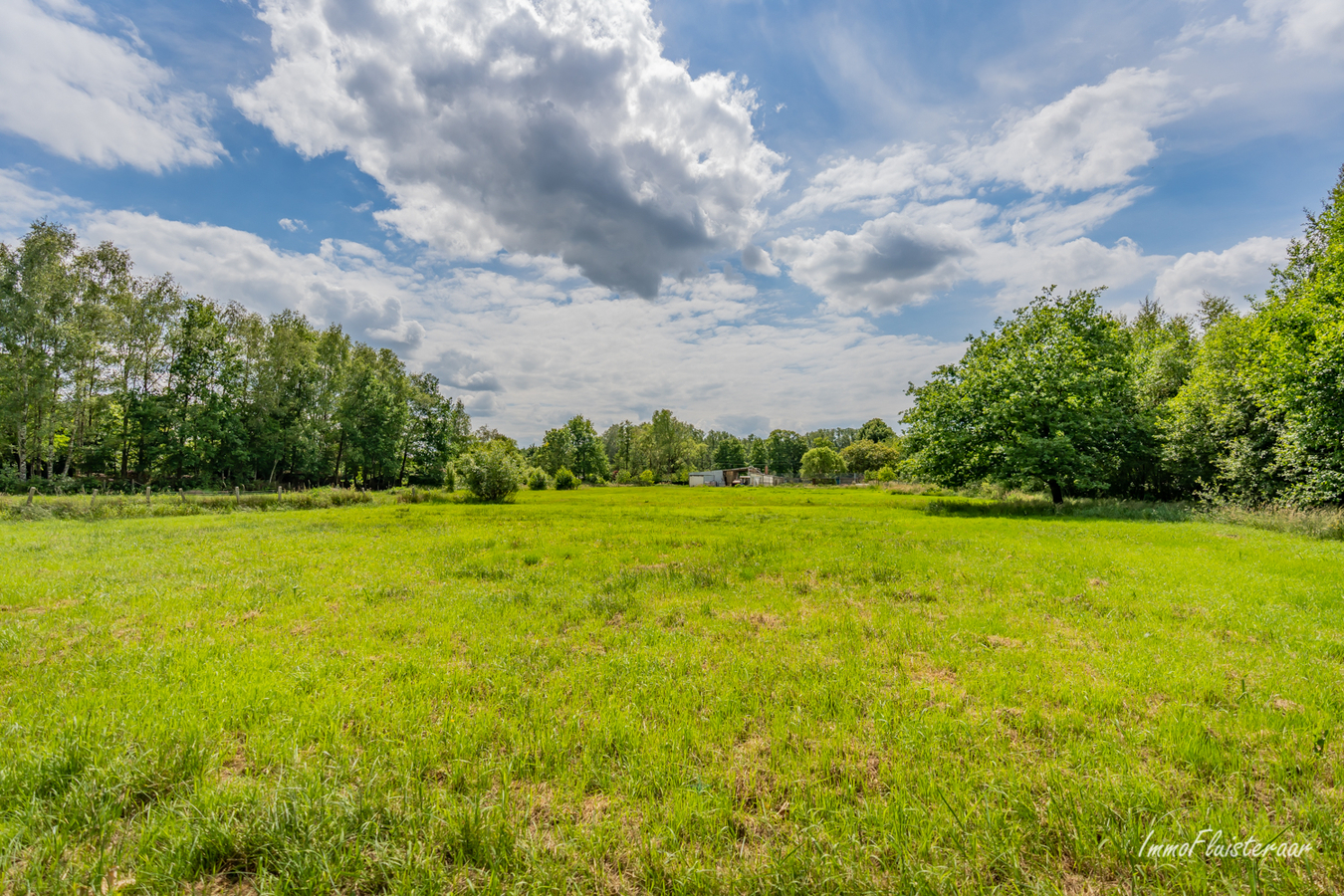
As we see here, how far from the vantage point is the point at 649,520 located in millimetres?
28047

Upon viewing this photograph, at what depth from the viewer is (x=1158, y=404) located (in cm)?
3825

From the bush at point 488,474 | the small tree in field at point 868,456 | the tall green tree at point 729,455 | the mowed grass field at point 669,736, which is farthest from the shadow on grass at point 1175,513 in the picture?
the tall green tree at point 729,455

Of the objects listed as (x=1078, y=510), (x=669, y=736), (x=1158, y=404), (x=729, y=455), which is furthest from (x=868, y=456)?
(x=669, y=736)

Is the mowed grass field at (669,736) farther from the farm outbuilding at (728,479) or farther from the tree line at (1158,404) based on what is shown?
the farm outbuilding at (728,479)

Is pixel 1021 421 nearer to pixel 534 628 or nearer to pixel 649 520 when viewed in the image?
pixel 649 520

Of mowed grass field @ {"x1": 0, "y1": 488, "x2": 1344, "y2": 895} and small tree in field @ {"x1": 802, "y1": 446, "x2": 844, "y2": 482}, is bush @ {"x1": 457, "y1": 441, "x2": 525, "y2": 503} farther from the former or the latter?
small tree in field @ {"x1": 802, "y1": 446, "x2": 844, "y2": 482}

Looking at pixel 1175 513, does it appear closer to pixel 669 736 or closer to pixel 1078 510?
pixel 1078 510

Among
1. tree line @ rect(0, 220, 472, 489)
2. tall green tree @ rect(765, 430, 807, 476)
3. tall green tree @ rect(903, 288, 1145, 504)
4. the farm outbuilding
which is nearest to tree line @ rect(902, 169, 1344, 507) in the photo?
tall green tree @ rect(903, 288, 1145, 504)

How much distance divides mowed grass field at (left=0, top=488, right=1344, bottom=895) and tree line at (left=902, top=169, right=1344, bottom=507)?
20242 mm

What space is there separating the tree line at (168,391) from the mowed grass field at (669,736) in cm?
5470

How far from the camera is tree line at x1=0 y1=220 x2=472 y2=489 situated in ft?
138

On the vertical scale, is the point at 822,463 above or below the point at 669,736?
above

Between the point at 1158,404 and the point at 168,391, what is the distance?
104 meters

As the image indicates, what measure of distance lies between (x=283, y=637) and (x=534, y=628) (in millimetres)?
4512
